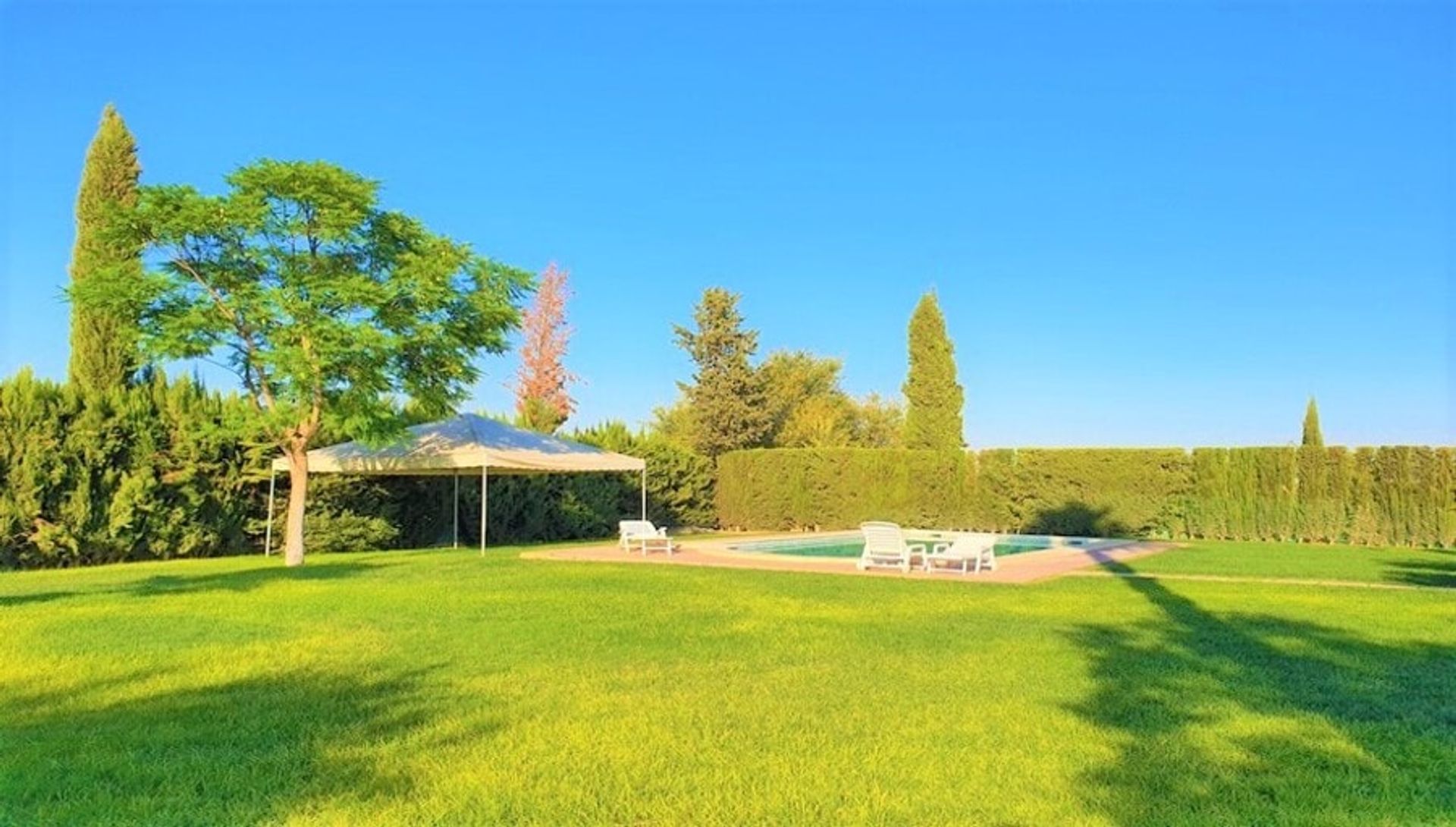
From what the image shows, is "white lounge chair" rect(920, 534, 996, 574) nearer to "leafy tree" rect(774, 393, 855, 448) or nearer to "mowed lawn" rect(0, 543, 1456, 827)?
"mowed lawn" rect(0, 543, 1456, 827)

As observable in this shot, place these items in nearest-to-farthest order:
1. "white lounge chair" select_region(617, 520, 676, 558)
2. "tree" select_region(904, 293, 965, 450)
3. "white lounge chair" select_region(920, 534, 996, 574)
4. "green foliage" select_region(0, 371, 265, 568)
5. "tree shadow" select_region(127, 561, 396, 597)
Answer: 1. "tree shadow" select_region(127, 561, 396, 597)
2. "white lounge chair" select_region(920, 534, 996, 574)
3. "green foliage" select_region(0, 371, 265, 568)
4. "white lounge chair" select_region(617, 520, 676, 558)
5. "tree" select_region(904, 293, 965, 450)

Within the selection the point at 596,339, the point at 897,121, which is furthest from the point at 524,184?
the point at 596,339

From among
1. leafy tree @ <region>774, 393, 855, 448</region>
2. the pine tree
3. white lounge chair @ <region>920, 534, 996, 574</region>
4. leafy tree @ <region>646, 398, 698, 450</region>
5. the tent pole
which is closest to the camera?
white lounge chair @ <region>920, 534, 996, 574</region>

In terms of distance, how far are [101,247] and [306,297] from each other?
5522 mm

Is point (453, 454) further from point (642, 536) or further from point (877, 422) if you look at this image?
point (877, 422)

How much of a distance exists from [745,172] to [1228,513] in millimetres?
14582

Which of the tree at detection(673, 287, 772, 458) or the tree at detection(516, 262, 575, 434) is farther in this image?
the tree at detection(516, 262, 575, 434)

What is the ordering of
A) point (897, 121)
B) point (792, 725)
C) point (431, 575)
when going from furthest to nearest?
point (897, 121)
point (431, 575)
point (792, 725)

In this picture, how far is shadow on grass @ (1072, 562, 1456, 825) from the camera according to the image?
14.1 feet

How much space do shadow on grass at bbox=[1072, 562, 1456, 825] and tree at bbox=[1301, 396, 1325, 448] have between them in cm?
2197

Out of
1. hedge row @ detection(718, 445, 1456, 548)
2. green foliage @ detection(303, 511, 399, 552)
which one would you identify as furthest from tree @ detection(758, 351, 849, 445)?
green foliage @ detection(303, 511, 399, 552)

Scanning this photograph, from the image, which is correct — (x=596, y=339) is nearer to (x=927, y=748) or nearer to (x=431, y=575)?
(x=431, y=575)

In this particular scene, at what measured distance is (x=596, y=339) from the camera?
41938 millimetres

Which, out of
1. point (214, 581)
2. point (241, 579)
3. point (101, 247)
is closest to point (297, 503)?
point (241, 579)
